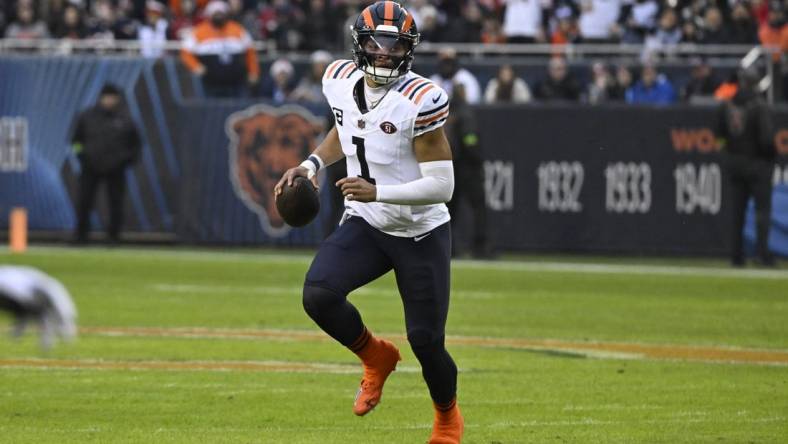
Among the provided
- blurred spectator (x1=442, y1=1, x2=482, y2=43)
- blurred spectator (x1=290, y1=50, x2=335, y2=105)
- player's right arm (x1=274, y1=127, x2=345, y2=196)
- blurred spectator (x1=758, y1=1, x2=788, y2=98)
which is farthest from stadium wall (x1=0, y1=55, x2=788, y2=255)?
player's right arm (x1=274, y1=127, x2=345, y2=196)

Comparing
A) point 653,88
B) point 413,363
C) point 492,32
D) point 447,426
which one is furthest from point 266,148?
point 447,426

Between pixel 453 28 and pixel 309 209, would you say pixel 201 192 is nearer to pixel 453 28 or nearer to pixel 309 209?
pixel 453 28

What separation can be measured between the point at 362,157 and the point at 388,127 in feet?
0.72

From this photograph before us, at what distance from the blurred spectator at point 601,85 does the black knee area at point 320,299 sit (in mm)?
12995

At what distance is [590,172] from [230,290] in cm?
561

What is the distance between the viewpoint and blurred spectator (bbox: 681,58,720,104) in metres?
19.7

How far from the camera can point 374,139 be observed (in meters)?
7.63

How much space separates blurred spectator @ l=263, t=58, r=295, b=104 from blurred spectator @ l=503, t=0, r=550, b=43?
2.81m

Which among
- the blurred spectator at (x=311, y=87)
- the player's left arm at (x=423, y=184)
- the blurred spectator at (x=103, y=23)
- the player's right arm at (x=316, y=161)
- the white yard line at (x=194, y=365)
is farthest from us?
the blurred spectator at (x=103, y=23)

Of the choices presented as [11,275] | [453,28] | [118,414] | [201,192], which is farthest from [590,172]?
[11,275]

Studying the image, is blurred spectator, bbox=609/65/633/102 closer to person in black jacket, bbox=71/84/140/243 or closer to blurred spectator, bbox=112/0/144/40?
person in black jacket, bbox=71/84/140/243

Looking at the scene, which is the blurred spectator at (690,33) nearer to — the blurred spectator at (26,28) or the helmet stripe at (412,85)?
the blurred spectator at (26,28)

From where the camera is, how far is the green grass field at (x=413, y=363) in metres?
8.30

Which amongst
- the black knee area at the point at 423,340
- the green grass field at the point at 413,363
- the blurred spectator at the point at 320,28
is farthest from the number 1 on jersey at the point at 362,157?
the blurred spectator at the point at 320,28
